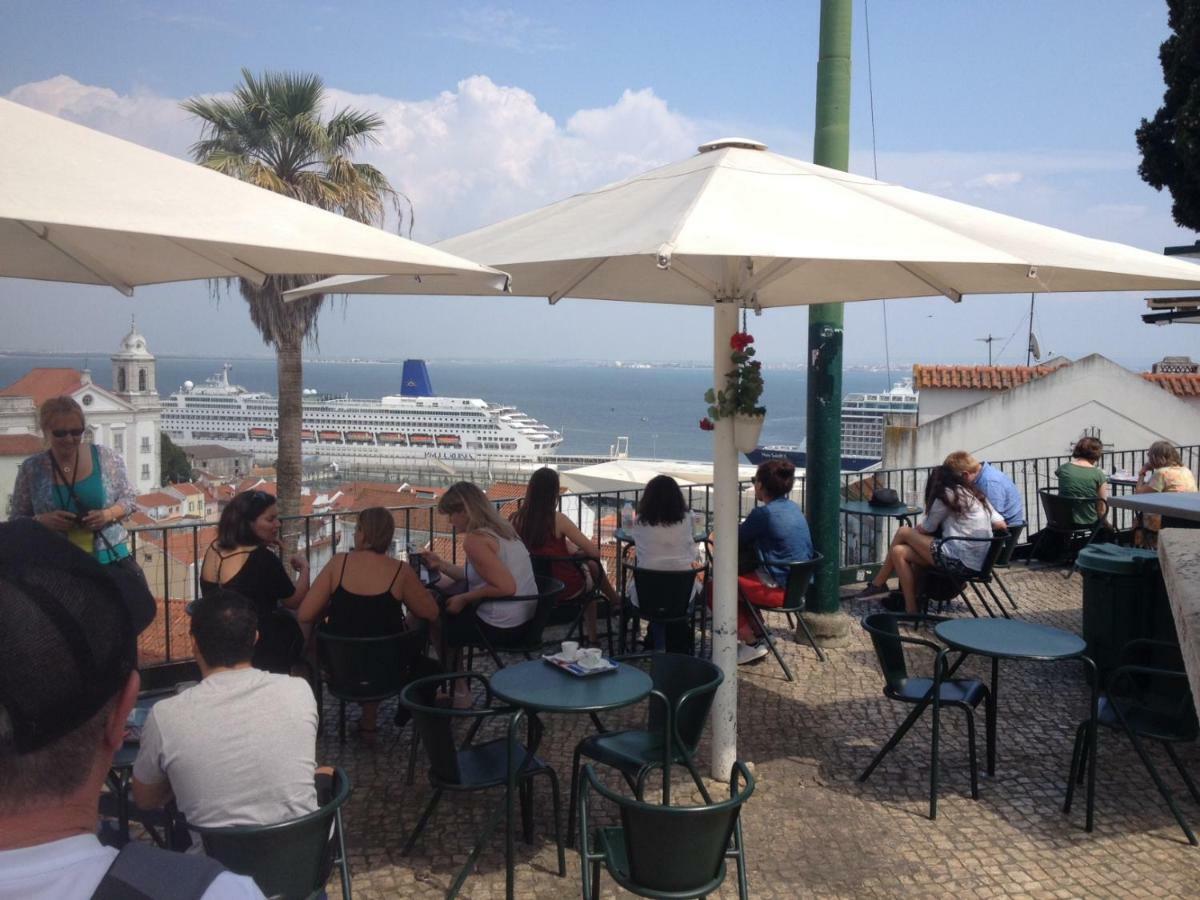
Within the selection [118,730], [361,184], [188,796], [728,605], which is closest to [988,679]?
[728,605]

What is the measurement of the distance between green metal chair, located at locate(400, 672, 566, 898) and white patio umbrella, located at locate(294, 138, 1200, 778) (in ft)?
3.66

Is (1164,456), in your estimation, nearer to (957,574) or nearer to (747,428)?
(957,574)

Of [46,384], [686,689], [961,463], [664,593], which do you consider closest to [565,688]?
[686,689]

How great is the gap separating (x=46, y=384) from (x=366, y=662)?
6204 cm

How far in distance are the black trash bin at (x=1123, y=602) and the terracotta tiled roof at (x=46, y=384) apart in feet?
179

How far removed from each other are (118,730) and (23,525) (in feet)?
0.85

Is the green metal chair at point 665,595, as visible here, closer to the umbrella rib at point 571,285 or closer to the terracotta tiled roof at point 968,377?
the umbrella rib at point 571,285

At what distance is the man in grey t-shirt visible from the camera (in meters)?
2.80

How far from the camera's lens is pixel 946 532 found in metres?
6.92

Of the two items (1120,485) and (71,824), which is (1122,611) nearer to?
(1120,485)

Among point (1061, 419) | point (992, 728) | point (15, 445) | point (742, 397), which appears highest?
point (742, 397)

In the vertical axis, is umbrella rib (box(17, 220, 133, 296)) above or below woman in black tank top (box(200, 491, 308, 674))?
above

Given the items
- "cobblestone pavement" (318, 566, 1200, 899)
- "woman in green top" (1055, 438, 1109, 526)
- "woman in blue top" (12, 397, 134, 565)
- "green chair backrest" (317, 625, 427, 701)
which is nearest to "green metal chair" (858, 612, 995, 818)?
"cobblestone pavement" (318, 566, 1200, 899)

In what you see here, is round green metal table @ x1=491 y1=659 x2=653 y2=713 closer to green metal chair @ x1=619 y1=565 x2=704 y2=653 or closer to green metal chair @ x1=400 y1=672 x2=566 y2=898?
green metal chair @ x1=400 y1=672 x2=566 y2=898
